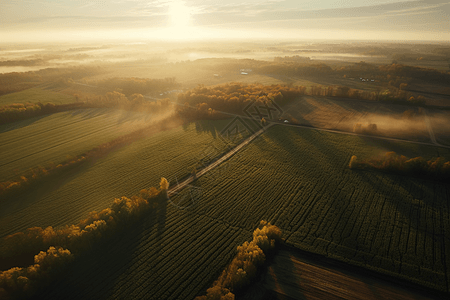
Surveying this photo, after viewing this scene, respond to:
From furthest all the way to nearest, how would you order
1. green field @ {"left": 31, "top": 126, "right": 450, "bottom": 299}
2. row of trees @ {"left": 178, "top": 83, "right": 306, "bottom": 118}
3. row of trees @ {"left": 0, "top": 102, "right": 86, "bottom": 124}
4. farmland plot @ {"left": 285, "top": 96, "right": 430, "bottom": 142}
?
row of trees @ {"left": 178, "top": 83, "right": 306, "bottom": 118} → row of trees @ {"left": 0, "top": 102, "right": 86, "bottom": 124} → farmland plot @ {"left": 285, "top": 96, "right": 430, "bottom": 142} → green field @ {"left": 31, "top": 126, "right": 450, "bottom": 299}

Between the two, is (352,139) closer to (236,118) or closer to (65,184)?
(236,118)

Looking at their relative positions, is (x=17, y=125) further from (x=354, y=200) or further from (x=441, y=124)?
(x=441, y=124)

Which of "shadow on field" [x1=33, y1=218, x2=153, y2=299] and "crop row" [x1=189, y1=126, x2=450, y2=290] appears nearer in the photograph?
"shadow on field" [x1=33, y1=218, x2=153, y2=299]

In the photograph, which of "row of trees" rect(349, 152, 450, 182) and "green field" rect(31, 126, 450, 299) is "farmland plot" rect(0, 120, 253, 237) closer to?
"green field" rect(31, 126, 450, 299)

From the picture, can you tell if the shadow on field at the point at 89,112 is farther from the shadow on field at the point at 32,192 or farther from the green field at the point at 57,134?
the shadow on field at the point at 32,192

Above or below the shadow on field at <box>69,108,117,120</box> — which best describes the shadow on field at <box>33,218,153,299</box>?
below

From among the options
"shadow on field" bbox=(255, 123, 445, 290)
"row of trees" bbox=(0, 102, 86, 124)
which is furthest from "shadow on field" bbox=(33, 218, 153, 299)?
"row of trees" bbox=(0, 102, 86, 124)
